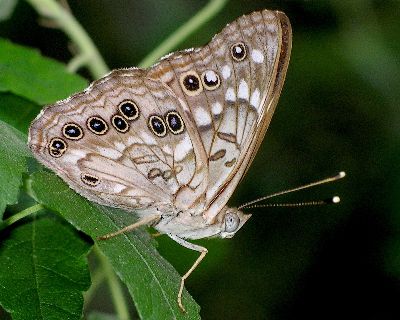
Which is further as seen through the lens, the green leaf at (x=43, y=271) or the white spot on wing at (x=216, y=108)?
the white spot on wing at (x=216, y=108)

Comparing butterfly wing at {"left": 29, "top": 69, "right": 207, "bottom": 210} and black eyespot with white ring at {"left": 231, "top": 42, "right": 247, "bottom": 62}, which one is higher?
black eyespot with white ring at {"left": 231, "top": 42, "right": 247, "bottom": 62}

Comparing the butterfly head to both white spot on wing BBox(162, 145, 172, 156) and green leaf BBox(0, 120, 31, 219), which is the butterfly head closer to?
white spot on wing BBox(162, 145, 172, 156)

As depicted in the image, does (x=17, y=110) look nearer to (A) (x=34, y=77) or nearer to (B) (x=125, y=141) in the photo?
(A) (x=34, y=77)

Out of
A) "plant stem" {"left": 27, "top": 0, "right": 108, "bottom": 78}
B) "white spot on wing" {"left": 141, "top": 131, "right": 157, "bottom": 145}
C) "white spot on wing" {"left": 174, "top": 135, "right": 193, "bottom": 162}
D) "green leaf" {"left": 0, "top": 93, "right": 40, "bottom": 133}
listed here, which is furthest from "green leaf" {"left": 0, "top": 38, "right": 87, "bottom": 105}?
"white spot on wing" {"left": 174, "top": 135, "right": 193, "bottom": 162}

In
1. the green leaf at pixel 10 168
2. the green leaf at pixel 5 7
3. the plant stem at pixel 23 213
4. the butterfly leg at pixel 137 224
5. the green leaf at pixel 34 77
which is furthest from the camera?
the green leaf at pixel 5 7

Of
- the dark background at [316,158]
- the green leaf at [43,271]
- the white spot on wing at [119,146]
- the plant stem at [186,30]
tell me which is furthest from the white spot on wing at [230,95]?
the dark background at [316,158]

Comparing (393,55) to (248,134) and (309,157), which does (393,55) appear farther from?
(248,134)

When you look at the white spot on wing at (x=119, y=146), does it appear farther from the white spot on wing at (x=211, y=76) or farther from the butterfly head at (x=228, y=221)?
the butterfly head at (x=228, y=221)
